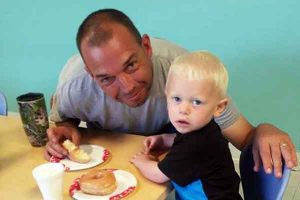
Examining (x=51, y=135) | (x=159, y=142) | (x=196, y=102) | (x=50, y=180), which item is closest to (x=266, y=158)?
(x=196, y=102)

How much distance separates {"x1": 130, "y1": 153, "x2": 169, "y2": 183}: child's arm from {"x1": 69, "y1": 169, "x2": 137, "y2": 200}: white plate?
0.04 metres

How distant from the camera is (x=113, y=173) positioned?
3.84 feet

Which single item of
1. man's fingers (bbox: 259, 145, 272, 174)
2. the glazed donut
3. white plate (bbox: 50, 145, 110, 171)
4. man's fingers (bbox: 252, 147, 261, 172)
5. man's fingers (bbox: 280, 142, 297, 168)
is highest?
man's fingers (bbox: 280, 142, 297, 168)

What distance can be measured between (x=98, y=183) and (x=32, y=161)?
0.32 meters

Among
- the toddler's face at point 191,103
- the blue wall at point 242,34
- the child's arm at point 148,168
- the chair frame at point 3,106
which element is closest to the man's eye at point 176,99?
the toddler's face at point 191,103

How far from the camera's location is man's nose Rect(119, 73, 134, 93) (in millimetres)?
1287

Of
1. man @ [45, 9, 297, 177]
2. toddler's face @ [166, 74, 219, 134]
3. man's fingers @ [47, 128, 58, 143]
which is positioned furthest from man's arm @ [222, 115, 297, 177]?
man's fingers @ [47, 128, 58, 143]

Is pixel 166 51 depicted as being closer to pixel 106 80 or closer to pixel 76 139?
pixel 106 80

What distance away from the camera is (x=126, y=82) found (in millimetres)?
1287

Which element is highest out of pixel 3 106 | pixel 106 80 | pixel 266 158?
pixel 106 80

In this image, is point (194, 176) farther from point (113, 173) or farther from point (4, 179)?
point (4, 179)

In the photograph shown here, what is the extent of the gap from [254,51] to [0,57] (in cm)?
174

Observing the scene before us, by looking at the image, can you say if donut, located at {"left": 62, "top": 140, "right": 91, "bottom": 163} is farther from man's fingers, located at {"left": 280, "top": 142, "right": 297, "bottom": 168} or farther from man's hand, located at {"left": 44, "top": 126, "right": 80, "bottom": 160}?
man's fingers, located at {"left": 280, "top": 142, "right": 297, "bottom": 168}

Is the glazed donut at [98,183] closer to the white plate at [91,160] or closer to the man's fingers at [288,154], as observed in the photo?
the white plate at [91,160]
